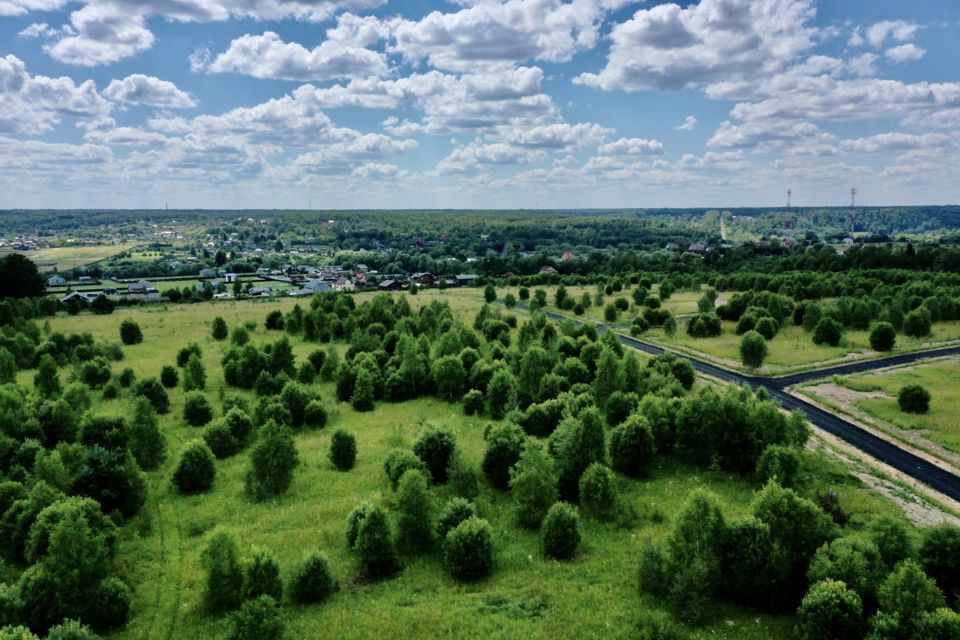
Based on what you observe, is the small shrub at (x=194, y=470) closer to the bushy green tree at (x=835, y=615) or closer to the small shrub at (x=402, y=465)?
the small shrub at (x=402, y=465)

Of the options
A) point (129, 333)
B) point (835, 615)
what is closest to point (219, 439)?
point (835, 615)

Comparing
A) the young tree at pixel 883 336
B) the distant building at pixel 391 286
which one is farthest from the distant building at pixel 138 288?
the young tree at pixel 883 336

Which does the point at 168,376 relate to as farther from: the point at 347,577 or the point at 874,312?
the point at 874,312

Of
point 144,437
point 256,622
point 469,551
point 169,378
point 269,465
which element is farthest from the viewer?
point 169,378

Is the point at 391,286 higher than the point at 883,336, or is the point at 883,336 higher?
the point at 883,336

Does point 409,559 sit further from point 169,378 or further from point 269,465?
point 169,378

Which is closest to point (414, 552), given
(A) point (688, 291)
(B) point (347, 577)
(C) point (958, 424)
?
(B) point (347, 577)

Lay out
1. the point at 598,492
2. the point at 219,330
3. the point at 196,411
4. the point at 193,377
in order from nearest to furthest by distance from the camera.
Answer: the point at 598,492, the point at 196,411, the point at 193,377, the point at 219,330
